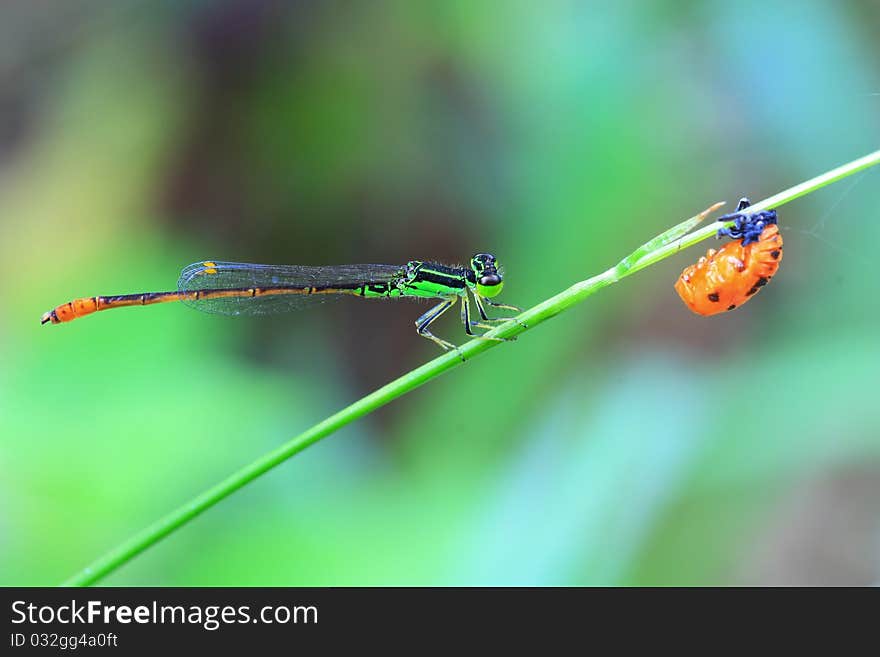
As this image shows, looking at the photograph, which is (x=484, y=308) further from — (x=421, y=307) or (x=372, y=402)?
(x=421, y=307)

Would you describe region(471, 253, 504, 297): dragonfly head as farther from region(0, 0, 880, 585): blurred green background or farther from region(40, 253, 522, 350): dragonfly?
region(0, 0, 880, 585): blurred green background

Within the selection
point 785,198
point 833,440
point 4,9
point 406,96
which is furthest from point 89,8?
point 833,440

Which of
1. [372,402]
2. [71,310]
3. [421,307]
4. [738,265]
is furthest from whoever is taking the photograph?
[421,307]

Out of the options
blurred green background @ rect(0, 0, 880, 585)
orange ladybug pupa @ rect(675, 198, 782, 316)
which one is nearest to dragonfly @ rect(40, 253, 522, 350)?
blurred green background @ rect(0, 0, 880, 585)

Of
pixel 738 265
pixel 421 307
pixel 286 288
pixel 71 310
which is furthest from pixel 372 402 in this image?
pixel 421 307

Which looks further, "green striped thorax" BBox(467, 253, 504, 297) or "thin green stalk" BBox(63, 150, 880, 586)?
"green striped thorax" BBox(467, 253, 504, 297)

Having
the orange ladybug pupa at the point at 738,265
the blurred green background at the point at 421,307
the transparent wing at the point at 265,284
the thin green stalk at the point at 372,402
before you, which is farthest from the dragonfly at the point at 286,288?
the thin green stalk at the point at 372,402

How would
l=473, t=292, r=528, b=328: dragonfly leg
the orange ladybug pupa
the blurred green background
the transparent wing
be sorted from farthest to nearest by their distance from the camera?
1. the transparent wing
2. the blurred green background
3. l=473, t=292, r=528, b=328: dragonfly leg
4. the orange ladybug pupa

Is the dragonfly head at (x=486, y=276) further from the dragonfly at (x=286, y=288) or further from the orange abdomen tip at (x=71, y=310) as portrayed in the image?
the orange abdomen tip at (x=71, y=310)
